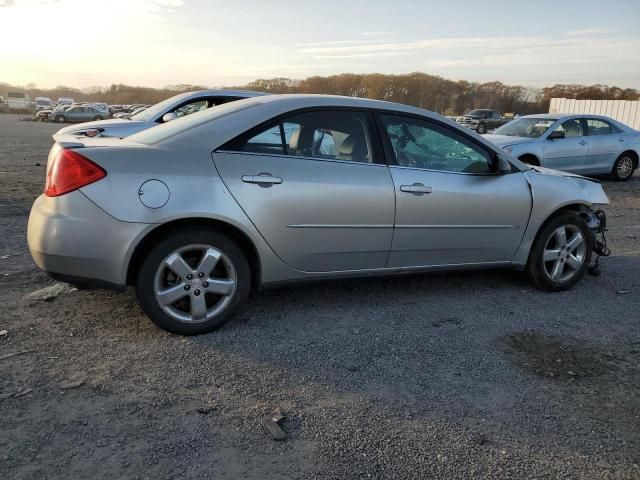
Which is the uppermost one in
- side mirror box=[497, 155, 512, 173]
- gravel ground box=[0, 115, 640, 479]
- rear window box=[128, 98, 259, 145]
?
rear window box=[128, 98, 259, 145]

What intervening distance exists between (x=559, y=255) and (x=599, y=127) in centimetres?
852

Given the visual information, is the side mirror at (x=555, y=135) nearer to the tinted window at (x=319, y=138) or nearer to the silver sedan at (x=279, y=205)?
the silver sedan at (x=279, y=205)

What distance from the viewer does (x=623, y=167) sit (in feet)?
40.5

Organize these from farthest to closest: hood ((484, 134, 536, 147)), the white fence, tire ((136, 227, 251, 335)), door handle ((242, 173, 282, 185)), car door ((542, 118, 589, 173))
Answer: the white fence → car door ((542, 118, 589, 173)) → hood ((484, 134, 536, 147)) → door handle ((242, 173, 282, 185)) → tire ((136, 227, 251, 335))

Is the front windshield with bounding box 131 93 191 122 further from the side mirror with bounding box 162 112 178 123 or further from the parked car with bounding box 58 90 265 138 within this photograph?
the side mirror with bounding box 162 112 178 123

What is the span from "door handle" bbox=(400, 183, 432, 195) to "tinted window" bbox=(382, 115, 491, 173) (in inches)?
6.9

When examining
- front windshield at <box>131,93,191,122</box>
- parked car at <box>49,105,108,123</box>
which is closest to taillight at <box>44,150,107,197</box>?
front windshield at <box>131,93,191,122</box>

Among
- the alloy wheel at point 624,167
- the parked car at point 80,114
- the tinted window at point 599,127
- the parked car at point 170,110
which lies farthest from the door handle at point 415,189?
the parked car at point 80,114

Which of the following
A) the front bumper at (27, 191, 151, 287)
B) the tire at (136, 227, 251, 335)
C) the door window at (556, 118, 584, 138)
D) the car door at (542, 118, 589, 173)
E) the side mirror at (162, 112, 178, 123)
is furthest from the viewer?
the door window at (556, 118, 584, 138)

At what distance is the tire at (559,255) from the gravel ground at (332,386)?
0.19m

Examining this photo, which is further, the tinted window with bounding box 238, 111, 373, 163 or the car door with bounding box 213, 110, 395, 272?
the tinted window with bounding box 238, 111, 373, 163

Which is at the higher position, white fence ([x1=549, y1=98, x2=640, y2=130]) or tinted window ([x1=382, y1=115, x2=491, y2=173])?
white fence ([x1=549, y1=98, x2=640, y2=130])

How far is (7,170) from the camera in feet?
38.5

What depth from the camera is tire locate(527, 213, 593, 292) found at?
4.76m
